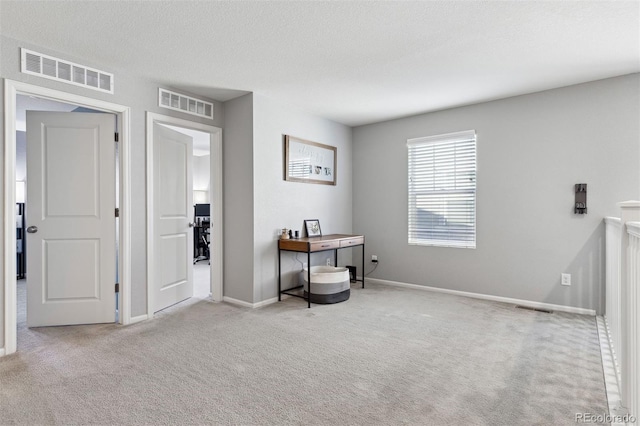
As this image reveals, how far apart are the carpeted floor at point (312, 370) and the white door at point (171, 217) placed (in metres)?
0.42

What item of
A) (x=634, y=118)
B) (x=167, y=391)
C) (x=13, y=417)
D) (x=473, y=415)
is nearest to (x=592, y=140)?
(x=634, y=118)

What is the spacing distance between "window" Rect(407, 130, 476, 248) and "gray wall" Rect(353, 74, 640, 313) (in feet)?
0.32

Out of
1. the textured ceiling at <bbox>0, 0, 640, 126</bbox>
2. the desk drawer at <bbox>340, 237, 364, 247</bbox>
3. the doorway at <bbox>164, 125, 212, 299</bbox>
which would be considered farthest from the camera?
the doorway at <bbox>164, 125, 212, 299</bbox>

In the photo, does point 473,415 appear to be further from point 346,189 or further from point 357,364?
point 346,189

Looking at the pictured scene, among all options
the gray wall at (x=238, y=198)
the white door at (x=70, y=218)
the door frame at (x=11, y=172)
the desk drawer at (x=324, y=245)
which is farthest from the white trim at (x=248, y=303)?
the door frame at (x=11, y=172)

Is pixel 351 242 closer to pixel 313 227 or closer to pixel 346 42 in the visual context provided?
pixel 313 227

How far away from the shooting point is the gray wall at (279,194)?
390cm

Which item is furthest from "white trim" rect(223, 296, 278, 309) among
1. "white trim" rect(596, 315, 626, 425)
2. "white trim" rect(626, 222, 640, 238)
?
"white trim" rect(626, 222, 640, 238)

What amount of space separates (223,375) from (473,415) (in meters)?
1.50

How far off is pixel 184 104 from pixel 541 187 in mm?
3977

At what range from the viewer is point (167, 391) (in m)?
2.05

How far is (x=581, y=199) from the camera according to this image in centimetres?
351

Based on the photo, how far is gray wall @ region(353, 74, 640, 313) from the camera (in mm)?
3365

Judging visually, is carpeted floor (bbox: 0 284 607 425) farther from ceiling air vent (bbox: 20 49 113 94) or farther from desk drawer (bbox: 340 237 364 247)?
ceiling air vent (bbox: 20 49 113 94)
